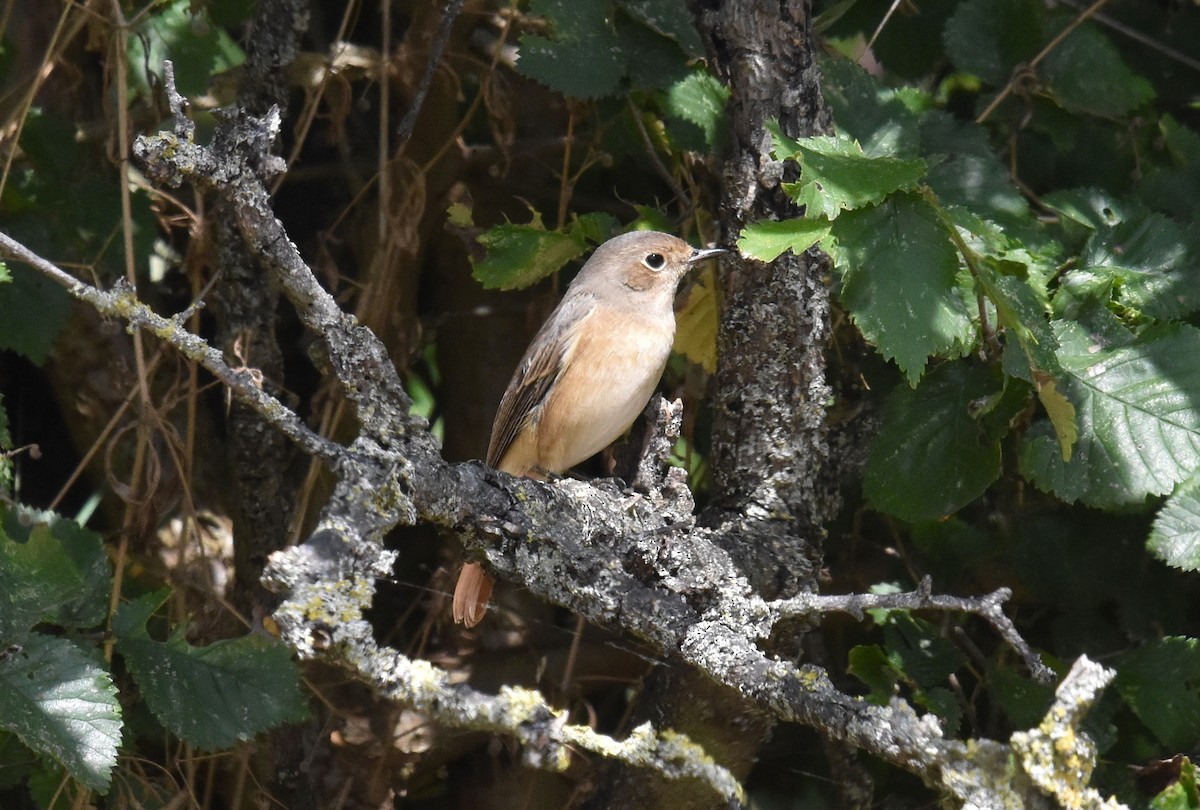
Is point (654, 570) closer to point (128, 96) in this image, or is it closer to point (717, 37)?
point (717, 37)

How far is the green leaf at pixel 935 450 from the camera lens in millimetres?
3113

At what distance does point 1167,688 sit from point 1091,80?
183 centimetres

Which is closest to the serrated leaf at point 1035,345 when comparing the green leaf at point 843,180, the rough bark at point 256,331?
the green leaf at point 843,180

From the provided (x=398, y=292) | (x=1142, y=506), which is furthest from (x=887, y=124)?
(x=398, y=292)

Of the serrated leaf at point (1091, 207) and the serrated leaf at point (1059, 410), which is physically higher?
the serrated leaf at point (1091, 207)

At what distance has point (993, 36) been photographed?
3881mm

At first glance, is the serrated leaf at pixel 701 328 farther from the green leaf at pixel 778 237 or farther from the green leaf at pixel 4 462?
the green leaf at pixel 4 462

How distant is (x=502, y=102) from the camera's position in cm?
441

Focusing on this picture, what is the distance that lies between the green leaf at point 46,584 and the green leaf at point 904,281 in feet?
6.38

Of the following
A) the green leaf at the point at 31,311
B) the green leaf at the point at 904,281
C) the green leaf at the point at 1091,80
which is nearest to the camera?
the green leaf at the point at 904,281

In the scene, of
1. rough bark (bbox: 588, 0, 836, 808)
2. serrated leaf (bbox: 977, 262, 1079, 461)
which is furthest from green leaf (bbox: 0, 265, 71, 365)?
serrated leaf (bbox: 977, 262, 1079, 461)

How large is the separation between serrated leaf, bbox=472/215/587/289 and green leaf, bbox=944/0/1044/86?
1.34 metres

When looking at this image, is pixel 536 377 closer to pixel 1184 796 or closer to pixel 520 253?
pixel 520 253

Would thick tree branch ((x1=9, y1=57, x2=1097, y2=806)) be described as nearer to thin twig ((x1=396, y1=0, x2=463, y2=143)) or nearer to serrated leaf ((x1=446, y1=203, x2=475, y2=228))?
thin twig ((x1=396, y1=0, x2=463, y2=143))
